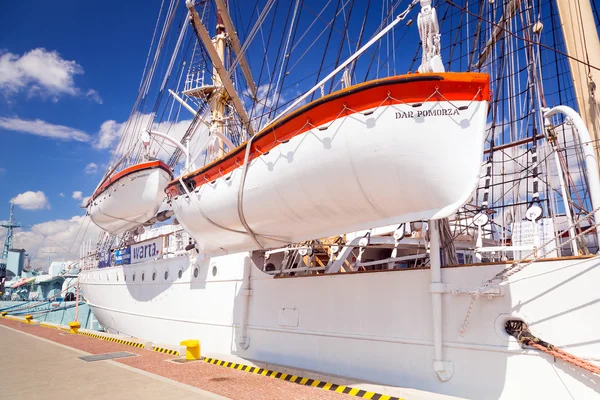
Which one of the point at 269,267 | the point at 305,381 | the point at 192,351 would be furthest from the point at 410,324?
the point at 269,267

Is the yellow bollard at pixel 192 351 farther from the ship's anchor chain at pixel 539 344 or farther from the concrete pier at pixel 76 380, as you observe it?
the ship's anchor chain at pixel 539 344

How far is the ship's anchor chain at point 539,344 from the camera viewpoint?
401 cm

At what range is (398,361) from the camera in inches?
213

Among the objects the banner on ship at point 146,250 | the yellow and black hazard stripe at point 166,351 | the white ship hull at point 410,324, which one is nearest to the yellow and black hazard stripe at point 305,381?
the white ship hull at point 410,324

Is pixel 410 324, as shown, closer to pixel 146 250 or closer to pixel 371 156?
pixel 371 156

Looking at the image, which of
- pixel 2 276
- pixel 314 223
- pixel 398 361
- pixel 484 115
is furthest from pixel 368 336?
pixel 2 276

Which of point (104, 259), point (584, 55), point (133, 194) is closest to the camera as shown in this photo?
point (584, 55)

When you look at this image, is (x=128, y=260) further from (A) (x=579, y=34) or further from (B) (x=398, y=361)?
(A) (x=579, y=34)

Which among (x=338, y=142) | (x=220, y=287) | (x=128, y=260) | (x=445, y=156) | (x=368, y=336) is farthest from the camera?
(x=128, y=260)

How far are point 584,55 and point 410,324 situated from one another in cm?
520

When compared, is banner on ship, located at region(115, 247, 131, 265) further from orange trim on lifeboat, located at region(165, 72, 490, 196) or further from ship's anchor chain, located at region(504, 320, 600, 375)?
ship's anchor chain, located at region(504, 320, 600, 375)

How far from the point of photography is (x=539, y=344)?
4316mm

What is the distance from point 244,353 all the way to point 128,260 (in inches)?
309

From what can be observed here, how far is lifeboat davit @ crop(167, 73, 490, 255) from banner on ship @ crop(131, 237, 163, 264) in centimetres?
737
